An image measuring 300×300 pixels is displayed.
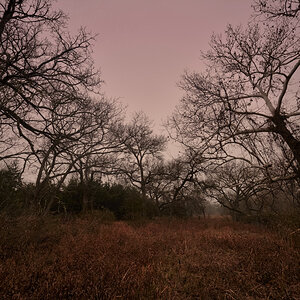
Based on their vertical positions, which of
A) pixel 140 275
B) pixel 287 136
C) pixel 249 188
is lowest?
pixel 140 275

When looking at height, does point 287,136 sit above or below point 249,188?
above

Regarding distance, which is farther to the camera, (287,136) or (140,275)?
(287,136)

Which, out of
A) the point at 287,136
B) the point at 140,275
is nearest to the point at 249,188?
the point at 287,136

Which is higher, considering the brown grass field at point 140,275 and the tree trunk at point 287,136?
the tree trunk at point 287,136

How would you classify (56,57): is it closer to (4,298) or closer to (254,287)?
(4,298)

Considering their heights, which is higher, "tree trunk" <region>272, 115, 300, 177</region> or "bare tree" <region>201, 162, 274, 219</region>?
"tree trunk" <region>272, 115, 300, 177</region>

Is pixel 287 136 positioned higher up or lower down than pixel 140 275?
higher up

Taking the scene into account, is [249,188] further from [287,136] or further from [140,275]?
[140,275]

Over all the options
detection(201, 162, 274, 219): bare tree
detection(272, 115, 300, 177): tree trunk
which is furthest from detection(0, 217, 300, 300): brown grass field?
detection(272, 115, 300, 177): tree trunk

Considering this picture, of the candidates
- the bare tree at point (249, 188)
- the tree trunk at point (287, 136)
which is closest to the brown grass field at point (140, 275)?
the bare tree at point (249, 188)

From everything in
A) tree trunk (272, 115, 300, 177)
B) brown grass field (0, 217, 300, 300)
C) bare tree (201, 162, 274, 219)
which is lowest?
brown grass field (0, 217, 300, 300)

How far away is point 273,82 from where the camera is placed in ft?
21.7

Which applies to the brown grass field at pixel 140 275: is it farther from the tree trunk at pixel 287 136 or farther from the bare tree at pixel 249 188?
the tree trunk at pixel 287 136

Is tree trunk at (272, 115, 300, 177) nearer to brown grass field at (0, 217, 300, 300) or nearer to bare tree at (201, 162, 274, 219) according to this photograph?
bare tree at (201, 162, 274, 219)
